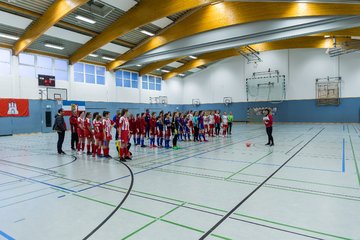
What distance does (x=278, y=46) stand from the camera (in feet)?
82.8

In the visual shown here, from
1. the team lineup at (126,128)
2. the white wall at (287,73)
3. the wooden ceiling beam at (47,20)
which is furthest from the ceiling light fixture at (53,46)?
the white wall at (287,73)

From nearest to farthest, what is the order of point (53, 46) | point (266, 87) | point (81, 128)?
point (81, 128)
point (53, 46)
point (266, 87)

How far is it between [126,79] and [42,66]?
10.1 m

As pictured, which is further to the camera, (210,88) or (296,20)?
(210,88)

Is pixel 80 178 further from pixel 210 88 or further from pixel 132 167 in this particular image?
pixel 210 88

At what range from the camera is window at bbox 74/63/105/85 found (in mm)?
24500

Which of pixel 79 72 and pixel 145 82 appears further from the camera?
pixel 145 82

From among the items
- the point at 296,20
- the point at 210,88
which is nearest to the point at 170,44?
the point at 296,20

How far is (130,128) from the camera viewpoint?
11852 mm

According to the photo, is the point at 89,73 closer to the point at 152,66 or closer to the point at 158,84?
the point at 152,66

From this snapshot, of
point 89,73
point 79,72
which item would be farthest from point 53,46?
point 89,73

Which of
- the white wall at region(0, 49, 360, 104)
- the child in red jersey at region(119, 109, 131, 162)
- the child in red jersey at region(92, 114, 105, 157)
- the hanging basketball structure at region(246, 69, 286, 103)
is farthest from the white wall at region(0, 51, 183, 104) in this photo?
the child in red jersey at region(119, 109, 131, 162)

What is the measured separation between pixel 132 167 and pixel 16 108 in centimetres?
1844

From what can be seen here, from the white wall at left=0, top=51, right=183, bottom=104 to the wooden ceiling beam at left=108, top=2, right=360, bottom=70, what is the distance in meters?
9.96
